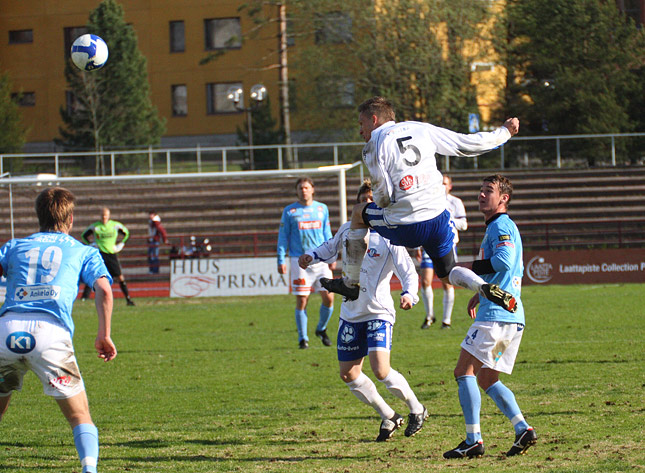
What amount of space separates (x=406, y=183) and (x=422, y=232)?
0.37m

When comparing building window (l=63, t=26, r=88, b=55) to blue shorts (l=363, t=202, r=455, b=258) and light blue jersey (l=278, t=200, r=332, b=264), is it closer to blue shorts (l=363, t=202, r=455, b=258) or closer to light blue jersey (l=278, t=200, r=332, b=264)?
light blue jersey (l=278, t=200, r=332, b=264)

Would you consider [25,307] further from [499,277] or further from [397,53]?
[397,53]

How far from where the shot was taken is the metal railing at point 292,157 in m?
27.6

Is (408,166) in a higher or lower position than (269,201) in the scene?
higher

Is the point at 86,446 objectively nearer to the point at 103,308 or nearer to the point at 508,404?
the point at 103,308

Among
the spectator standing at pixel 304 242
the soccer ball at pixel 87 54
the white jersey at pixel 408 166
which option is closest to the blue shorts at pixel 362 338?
the white jersey at pixel 408 166

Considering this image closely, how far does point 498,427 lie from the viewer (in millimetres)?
6539

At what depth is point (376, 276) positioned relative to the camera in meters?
6.53

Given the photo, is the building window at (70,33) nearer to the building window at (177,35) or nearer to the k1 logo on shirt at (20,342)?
the building window at (177,35)

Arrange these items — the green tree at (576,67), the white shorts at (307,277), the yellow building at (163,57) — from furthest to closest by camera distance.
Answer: the yellow building at (163,57), the green tree at (576,67), the white shorts at (307,277)

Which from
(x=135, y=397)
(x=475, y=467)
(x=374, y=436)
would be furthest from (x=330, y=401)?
(x=475, y=467)

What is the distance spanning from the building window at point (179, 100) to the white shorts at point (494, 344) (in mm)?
42342

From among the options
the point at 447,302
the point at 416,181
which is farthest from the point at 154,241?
the point at 416,181

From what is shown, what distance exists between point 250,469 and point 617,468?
2392 millimetres
